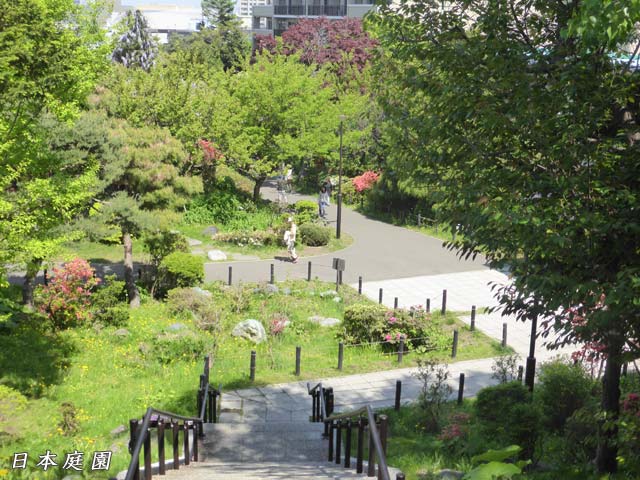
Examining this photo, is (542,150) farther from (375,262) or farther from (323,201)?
(323,201)

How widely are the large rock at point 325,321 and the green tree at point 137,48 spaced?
1160 inches

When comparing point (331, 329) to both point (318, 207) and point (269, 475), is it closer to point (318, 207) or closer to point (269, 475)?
point (269, 475)

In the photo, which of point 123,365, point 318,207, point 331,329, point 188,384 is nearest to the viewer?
point 188,384

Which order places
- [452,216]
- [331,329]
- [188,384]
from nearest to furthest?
[452,216]
[188,384]
[331,329]

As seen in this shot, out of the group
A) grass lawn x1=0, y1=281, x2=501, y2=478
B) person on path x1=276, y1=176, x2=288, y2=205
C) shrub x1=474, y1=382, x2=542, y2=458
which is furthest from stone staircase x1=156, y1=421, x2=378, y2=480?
person on path x1=276, y1=176, x2=288, y2=205

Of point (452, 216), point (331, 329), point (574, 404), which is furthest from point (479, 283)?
point (452, 216)

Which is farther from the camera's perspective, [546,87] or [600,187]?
[546,87]

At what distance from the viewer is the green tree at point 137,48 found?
45188mm

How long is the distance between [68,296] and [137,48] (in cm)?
3387

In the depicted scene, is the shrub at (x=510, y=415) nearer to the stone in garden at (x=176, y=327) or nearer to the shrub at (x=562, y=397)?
the shrub at (x=562, y=397)

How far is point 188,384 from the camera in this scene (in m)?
13.9

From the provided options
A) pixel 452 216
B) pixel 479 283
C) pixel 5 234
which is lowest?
pixel 479 283

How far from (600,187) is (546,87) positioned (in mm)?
1561

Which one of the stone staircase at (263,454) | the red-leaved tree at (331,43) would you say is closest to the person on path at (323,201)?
the red-leaved tree at (331,43)
